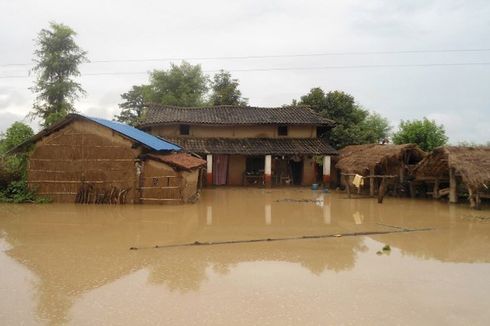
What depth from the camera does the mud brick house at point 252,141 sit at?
23359mm

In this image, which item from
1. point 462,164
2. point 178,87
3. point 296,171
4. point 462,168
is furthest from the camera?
point 178,87

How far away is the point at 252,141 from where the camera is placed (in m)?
24.4

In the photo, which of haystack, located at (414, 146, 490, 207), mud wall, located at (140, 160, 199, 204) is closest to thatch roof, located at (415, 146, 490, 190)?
haystack, located at (414, 146, 490, 207)

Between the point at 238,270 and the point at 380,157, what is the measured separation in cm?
1302

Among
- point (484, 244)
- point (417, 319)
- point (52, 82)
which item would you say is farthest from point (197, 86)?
point (417, 319)

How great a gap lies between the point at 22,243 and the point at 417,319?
7932mm

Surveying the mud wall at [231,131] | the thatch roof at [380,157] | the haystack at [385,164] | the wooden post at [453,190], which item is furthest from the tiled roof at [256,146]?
the wooden post at [453,190]

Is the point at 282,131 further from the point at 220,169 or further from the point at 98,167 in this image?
the point at 98,167

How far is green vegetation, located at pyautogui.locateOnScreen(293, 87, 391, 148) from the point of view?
27.4 m

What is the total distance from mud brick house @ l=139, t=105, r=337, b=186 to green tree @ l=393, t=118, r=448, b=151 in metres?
5.21

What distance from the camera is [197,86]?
37.0 metres

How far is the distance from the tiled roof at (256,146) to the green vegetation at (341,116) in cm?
307

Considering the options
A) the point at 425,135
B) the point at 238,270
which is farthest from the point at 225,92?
the point at 238,270

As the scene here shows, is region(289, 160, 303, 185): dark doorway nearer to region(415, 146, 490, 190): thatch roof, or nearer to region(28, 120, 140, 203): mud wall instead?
region(415, 146, 490, 190): thatch roof
